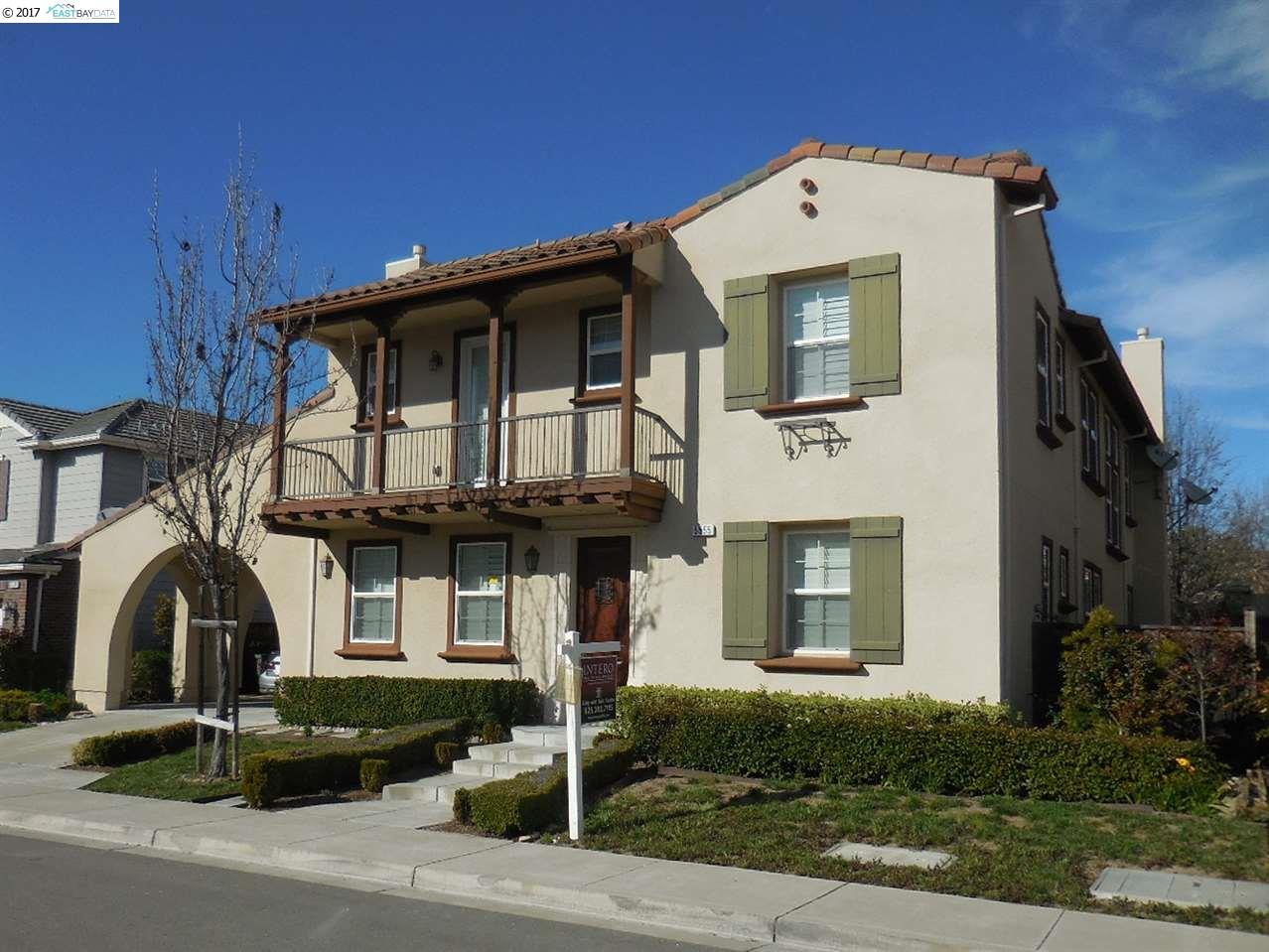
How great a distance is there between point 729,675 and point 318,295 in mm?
7515

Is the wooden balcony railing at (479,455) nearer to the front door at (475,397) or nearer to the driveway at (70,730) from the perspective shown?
the front door at (475,397)

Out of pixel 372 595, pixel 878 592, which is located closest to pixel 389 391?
pixel 372 595

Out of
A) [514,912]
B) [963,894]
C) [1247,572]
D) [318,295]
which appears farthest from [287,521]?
[1247,572]

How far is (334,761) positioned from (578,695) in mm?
3937

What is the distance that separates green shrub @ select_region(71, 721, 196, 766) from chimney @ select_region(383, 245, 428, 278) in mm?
7337

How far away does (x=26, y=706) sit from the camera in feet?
63.9

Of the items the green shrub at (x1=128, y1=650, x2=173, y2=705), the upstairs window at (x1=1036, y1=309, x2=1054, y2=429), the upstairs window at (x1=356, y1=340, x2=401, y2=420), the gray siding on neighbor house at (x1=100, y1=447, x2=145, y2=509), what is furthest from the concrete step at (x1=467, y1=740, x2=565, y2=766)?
the gray siding on neighbor house at (x1=100, y1=447, x2=145, y2=509)

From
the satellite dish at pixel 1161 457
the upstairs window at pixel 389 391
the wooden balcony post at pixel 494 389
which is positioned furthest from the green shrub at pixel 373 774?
the satellite dish at pixel 1161 457

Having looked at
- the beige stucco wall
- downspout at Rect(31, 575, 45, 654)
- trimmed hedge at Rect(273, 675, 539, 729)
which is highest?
the beige stucco wall

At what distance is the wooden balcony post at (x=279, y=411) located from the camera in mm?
14281

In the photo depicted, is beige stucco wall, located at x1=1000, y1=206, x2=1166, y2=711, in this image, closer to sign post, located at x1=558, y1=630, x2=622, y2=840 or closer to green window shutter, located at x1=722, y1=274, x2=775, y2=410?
green window shutter, located at x1=722, y1=274, x2=775, y2=410

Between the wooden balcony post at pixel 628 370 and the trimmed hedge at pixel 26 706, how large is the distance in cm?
1159

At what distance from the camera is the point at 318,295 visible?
53.0ft

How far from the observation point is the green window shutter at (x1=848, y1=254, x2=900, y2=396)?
43.2 ft
